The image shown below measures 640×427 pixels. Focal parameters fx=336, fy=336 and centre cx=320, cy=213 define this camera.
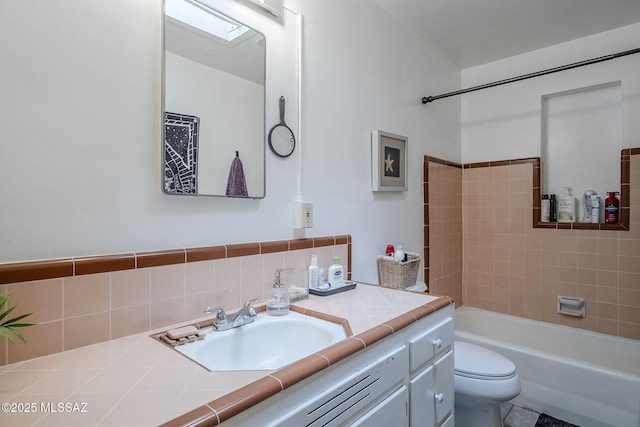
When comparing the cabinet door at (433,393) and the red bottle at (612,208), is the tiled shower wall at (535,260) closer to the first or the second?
the red bottle at (612,208)

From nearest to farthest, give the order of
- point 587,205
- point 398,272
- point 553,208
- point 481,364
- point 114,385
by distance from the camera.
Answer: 1. point 114,385
2. point 481,364
3. point 398,272
4. point 587,205
5. point 553,208

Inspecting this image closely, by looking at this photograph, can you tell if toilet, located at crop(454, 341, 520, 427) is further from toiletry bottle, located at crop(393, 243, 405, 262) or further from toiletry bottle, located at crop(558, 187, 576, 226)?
toiletry bottle, located at crop(558, 187, 576, 226)

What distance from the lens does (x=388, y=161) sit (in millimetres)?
2049

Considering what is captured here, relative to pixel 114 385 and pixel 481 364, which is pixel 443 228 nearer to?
pixel 481 364

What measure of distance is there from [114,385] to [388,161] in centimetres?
173

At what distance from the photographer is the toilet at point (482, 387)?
1548 mm

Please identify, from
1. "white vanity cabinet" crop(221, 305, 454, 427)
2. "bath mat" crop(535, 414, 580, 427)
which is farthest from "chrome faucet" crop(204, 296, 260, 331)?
"bath mat" crop(535, 414, 580, 427)

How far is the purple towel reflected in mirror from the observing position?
1275mm

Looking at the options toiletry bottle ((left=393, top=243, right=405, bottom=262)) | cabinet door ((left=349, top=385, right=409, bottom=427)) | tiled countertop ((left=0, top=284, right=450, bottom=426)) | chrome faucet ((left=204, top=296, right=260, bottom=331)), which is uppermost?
toiletry bottle ((left=393, top=243, right=405, bottom=262))

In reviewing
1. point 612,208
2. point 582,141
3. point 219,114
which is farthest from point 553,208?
point 219,114

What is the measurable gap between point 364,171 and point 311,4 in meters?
0.88

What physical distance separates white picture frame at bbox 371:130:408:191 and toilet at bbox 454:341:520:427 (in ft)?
3.34

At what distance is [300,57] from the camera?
155cm

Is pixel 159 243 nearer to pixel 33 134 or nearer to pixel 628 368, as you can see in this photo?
pixel 33 134
